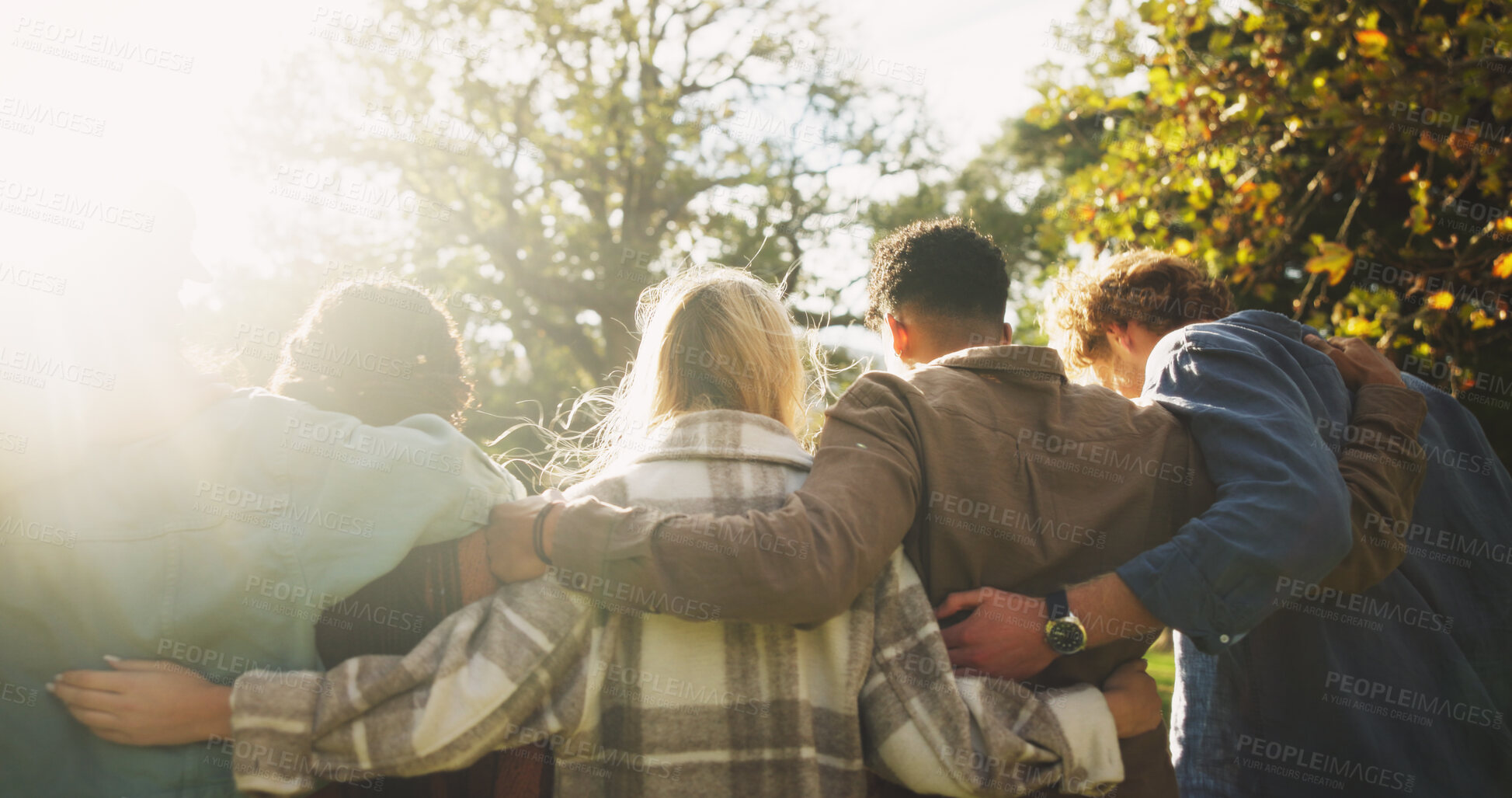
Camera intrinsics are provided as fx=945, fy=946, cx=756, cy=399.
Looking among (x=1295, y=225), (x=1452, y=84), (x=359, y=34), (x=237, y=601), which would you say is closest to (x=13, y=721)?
A: (x=237, y=601)

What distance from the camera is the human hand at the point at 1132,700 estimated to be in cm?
198

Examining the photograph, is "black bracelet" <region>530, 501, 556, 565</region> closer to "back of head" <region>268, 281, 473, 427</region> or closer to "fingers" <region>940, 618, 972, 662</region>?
"back of head" <region>268, 281, 473, 427</region>

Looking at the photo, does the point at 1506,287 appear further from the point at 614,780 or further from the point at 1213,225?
the point at 614,780

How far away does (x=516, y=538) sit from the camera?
190 centimetres

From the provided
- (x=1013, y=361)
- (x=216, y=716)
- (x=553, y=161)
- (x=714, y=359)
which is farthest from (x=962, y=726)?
(x=553, y=161)

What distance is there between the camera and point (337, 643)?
1.88 meters

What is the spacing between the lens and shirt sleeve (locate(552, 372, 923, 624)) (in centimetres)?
175

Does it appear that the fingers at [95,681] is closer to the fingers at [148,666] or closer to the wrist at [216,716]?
the fingers at [148,666]

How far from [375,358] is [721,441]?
2.95 feet

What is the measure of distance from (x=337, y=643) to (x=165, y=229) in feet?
3.05

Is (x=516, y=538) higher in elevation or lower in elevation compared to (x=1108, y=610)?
higher

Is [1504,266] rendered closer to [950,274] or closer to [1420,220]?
[1420,220]

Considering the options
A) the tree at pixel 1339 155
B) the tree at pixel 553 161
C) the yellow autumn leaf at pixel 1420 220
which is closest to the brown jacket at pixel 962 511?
the tree at pixel 1339 155

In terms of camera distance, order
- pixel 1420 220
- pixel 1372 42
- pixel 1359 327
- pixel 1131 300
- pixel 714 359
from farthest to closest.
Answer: pixel 1359 327 < pixel 1420 220 < pixel 1372 42 < pixel 1131 300 < pixel 714 359
